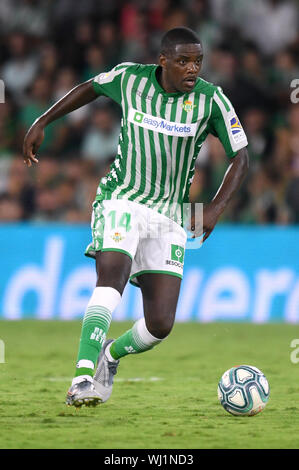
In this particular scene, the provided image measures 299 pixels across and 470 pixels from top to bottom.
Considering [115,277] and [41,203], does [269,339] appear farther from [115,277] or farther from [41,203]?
[115,277]

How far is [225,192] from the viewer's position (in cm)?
629

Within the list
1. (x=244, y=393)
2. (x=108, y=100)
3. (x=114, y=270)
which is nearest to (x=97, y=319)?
(x=114, y=270)

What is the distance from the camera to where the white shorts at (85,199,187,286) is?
6223 mm

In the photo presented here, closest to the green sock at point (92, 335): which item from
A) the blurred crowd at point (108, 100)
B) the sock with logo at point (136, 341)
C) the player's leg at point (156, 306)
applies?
the player's leg at point (156, 306)

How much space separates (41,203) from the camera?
12555 mm

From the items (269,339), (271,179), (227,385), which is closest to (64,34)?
(271,179)

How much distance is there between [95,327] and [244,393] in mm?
962

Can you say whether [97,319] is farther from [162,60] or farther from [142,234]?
[162,60]

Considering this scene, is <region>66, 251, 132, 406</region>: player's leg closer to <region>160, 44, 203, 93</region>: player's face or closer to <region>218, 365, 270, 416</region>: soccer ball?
<region>218, 365, 270, 416</region>: soccer ball

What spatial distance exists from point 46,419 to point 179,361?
329 cm

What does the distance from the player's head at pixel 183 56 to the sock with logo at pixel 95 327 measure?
1.36 metres

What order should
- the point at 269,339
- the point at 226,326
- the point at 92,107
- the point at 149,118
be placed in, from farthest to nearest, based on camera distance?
the point at 92,107 < the point at 226,326 < the point at 269,339 < the point at 149,118

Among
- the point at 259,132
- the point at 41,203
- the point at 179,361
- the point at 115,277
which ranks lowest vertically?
the point at 115,277

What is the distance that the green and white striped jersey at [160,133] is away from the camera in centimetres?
643
